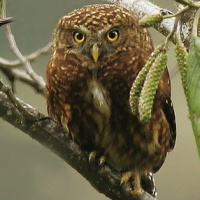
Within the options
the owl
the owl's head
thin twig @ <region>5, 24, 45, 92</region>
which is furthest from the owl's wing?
thin twig @ <region>5, 24, 45, 92</region>

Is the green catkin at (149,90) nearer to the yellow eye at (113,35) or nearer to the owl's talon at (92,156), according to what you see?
the owl's talon at (92,156)

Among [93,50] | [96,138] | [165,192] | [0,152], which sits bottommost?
[165,192]

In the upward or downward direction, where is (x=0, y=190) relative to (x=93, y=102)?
downward

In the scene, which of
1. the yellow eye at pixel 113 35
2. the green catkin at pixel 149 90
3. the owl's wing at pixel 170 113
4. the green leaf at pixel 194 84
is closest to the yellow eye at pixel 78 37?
the yellow eye at pixel 113 35

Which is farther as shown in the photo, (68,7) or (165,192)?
(165,192)

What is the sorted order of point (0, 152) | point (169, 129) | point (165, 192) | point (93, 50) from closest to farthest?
point (93, 50)
point (169, 129)
point (0, 152)
point (165, 192)

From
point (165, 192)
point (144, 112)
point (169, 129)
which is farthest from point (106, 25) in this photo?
point (165, 192)

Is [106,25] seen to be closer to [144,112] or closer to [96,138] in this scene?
[96,138]

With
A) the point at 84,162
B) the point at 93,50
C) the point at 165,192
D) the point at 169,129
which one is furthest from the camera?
the point at 165,192

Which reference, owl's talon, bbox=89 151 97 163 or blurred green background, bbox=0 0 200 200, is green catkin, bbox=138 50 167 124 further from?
blurred green background, bbox=0 0 200 200
